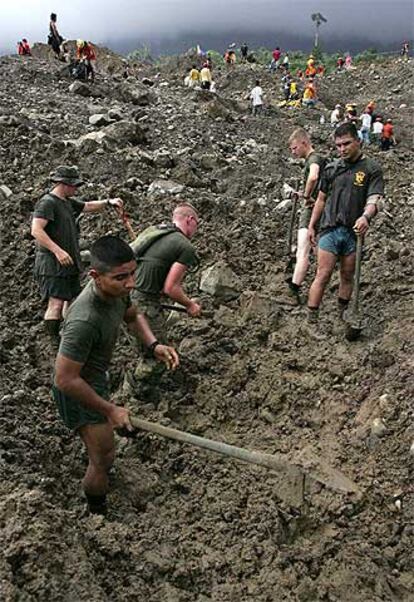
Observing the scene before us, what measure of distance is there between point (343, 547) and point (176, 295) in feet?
6.98

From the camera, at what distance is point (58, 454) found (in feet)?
14.3

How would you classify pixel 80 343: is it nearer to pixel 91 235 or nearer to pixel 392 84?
pixel 91 235

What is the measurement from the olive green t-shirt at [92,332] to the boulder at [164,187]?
189 inches

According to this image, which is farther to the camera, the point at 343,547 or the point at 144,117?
the point at 144,117

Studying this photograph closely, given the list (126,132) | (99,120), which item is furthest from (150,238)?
(99,120)

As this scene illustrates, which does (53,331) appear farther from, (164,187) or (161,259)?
(164,187)

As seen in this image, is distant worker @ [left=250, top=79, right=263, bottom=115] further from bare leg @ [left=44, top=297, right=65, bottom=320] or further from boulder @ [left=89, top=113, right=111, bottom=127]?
bare leg @ [left=44, top=297, right=65, bottom=320]

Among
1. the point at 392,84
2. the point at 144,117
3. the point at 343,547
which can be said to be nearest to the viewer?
the point at 343,547

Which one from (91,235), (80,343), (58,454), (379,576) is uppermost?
(80,343)

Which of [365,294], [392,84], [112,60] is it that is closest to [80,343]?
[365,294]

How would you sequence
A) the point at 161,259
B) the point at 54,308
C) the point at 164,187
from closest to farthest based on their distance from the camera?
the point at 161,259 → the point at 54,308 → the point at 164,187

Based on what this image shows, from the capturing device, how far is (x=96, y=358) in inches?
146

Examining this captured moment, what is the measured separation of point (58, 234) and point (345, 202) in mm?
2567

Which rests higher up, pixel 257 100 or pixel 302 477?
pixel 257 100
